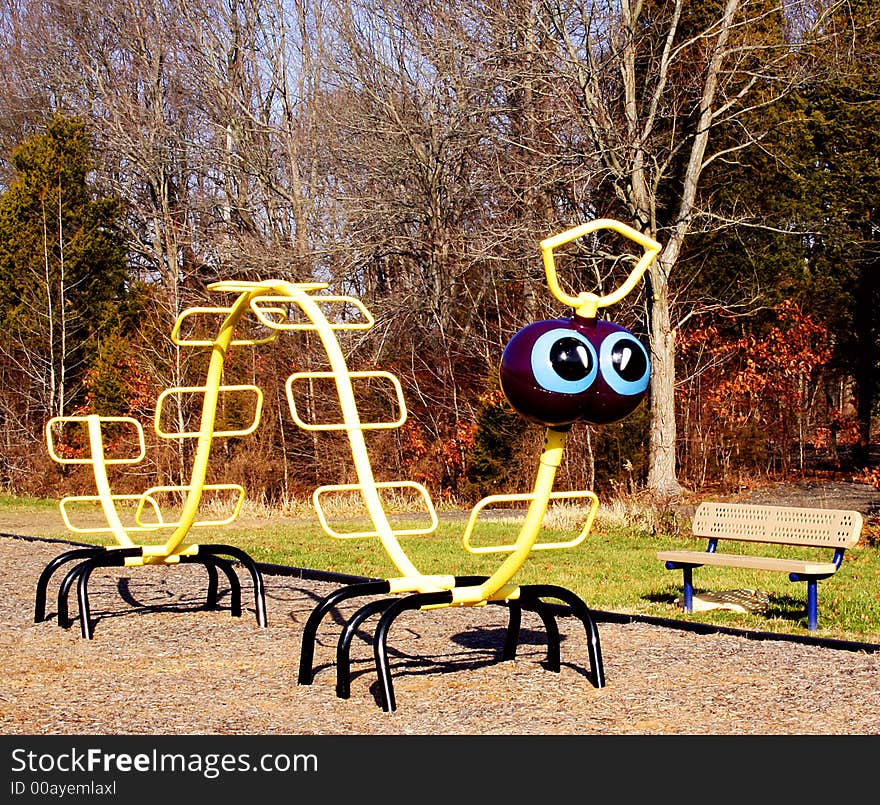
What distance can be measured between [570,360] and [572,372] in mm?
54

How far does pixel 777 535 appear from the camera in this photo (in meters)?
7.95

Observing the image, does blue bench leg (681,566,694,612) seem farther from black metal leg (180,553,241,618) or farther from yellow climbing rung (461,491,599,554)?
black metal leg (180,553,241,618)

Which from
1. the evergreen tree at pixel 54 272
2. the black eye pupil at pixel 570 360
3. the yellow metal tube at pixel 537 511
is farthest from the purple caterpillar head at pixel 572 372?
the evergreen tree at pixel 54 272

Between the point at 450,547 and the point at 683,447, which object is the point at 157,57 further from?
the point at 450,547

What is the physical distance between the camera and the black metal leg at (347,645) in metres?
5.62

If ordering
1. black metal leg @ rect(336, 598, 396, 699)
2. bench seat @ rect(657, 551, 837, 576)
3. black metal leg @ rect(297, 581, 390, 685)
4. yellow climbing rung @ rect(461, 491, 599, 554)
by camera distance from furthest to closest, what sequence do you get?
bench seat @ rect(657, 551, 837, 576), black metal leg @ rect(297, 581, 390, 685), black metal leg @ rect(336, 598, 396, 699), yellow climbing rung @ rect(461, 491, 599, 554)

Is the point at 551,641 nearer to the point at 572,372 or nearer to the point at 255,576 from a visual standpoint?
the point at 572,372

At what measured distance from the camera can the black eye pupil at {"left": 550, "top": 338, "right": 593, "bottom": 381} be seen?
525cm

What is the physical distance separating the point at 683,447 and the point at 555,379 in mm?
15314

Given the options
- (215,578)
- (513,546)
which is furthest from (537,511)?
(215,578)

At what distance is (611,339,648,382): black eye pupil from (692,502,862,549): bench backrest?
2525mm

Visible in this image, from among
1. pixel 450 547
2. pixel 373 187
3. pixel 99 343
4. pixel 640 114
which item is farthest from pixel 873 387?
pixel 99 343

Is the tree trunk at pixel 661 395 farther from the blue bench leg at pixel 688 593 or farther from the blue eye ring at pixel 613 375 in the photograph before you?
the blue eye ring at pixel 613 375

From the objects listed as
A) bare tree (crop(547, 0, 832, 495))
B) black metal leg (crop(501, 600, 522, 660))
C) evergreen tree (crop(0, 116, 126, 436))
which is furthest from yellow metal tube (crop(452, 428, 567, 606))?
evergreen tree (crop(0, 116, 126, 436))
